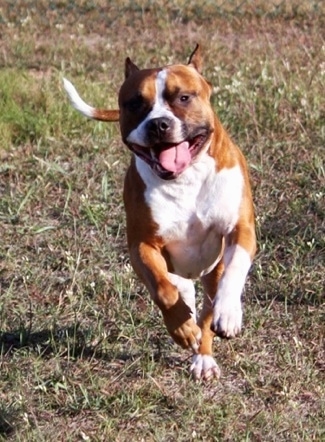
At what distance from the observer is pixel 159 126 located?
16.0 ft

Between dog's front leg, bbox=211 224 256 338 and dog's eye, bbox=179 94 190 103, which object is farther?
dog's eye, bbox=179 94 190 103

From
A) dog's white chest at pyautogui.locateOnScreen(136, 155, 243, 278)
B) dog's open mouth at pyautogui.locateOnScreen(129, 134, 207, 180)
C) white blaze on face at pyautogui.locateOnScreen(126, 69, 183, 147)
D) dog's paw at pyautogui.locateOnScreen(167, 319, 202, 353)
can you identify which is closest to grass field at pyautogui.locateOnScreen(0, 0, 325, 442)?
dog's paw at pyautogui.locateOnScreen(167, 319, 202, 353)

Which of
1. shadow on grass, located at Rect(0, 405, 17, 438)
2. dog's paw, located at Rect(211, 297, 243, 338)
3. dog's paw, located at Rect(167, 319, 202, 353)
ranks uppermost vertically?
dog's paw, located at Rect(211, 297, 243, 338)

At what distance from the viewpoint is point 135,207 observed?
5.14 m

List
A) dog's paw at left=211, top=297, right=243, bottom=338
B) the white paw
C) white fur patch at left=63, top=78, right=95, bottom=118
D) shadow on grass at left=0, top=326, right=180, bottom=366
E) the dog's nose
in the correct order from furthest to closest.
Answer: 1. white fur patch at left=63, top=78, right=95, bottom=118
2. shadow on grass at left=0, top=326, right=180, bottom=366
3. the white paw
4. the dog's nose
5. dog's paw at left=211, top=297, right=243, bottom=338

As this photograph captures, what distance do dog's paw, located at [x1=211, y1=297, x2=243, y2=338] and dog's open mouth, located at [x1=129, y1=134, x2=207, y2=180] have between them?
1.81 feet

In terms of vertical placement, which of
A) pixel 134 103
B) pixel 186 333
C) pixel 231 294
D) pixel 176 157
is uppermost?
pixel 134 103

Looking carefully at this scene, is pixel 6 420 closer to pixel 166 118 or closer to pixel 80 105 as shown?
pixel 166 118

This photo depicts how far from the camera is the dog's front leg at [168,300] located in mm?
4816

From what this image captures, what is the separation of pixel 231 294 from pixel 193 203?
1.65 ft

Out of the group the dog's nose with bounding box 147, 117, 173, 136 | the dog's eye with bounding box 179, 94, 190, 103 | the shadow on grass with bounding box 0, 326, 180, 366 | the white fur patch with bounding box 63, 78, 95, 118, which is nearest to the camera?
the dog's nose with bounding box 147, 117, 173, 136

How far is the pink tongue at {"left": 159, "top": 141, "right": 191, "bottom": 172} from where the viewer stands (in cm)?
497

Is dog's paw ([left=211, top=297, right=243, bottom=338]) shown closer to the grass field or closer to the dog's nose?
the grass field

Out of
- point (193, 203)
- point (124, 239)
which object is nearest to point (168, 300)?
point (193, 203)
